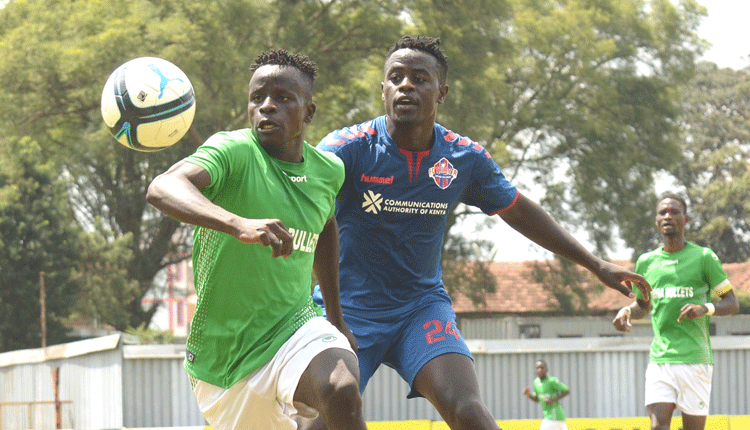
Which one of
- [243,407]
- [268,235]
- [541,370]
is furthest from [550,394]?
[268,235]

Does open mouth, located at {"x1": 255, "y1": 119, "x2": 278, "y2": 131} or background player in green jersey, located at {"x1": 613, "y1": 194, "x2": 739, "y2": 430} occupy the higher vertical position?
open mouth, located at {"x1": 255, "y1": 119, "x2": 278, "y2": 131}

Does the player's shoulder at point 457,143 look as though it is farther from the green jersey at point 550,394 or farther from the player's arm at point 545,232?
the green jersey at point 550,394

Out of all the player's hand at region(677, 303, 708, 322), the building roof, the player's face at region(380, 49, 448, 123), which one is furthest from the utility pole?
the player's face at region(380, 49, 448, 123)

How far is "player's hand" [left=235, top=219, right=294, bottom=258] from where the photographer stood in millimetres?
3129

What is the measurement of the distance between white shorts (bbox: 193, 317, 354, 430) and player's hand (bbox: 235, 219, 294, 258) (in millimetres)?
996

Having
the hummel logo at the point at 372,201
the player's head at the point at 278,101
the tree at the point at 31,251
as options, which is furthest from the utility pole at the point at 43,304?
the player's head at the point at 278,101

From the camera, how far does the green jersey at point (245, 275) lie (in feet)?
13.3

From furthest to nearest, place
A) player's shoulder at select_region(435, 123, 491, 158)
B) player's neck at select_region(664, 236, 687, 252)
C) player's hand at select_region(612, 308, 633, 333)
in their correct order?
player's neck at select_region(664, 236, 687, 252), player's hand at select_region(612, 308, 633, 333), player's shoulder at select_region(435, 123, 491, 158)

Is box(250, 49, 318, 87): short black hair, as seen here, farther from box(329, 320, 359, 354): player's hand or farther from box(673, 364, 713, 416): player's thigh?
box(673, 364, 713, 416): player's thigh

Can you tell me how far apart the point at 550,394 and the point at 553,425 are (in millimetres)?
932

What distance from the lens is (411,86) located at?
5.16 meters

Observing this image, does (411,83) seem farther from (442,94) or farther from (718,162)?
(718,162)

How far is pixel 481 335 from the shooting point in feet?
130

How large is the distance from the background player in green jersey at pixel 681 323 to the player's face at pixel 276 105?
17.1ft
